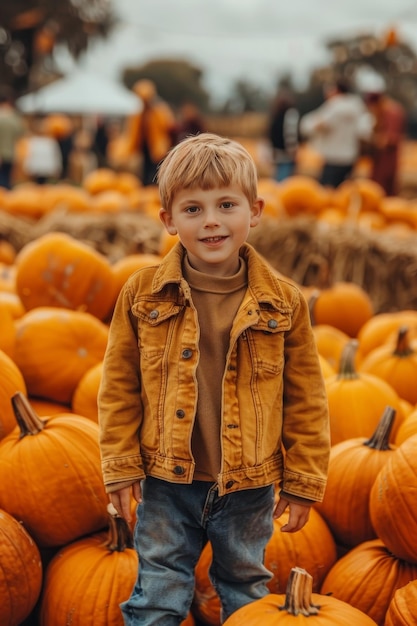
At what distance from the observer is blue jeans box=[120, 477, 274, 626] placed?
1.99m

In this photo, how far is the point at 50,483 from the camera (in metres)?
2.38

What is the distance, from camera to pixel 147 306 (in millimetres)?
1943

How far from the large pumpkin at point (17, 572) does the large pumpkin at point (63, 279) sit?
1568 mm

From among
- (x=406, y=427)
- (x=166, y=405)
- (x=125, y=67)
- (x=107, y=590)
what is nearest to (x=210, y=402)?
(x=166, y=405)

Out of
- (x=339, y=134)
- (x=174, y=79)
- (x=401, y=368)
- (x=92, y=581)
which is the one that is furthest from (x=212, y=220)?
(x=174, y=79)

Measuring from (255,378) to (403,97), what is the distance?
32.6m

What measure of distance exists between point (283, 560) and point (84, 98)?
18.1 m

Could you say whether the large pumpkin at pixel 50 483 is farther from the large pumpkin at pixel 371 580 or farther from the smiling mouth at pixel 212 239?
the smiling mouth at pixel 212 239

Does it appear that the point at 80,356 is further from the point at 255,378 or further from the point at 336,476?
the point at 255,378

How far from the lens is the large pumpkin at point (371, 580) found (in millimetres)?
2262

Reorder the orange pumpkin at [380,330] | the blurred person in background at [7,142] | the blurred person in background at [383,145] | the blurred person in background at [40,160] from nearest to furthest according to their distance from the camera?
the orange pumpkin at [380,330] < the blurred person in background at [383,145] < the blurred person in background at [7,142] < the blurred person in background at [40,160]

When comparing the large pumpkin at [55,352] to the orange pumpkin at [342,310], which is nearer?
the large pumpkin at [55,352]

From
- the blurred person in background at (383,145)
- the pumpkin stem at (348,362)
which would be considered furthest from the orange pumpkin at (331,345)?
the blurred person in background at (383,145)

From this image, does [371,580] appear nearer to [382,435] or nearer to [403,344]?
[382,435]
